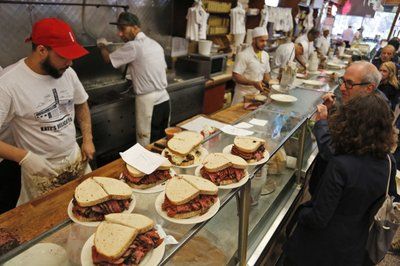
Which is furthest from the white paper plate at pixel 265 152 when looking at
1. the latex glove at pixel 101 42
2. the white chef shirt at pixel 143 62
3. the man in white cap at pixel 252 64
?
the latex glove at pixel 101 42

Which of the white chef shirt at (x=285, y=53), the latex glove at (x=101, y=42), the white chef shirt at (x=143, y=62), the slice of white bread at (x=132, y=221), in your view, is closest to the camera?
the slice of white bread at (x=132, y=221)

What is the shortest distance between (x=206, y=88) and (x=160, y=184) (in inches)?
154

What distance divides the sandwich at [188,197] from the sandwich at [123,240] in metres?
0.14

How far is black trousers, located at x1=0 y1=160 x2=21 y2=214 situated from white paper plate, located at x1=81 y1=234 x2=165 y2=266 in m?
1.66

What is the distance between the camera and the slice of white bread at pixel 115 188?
110cm

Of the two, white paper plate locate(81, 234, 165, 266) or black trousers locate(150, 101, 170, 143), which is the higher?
white paper plate locate(81, 234, 165, 266)

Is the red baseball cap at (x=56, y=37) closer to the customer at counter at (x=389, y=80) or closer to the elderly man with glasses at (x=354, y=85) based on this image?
the elderly man with glasses at (x=354, y=85)

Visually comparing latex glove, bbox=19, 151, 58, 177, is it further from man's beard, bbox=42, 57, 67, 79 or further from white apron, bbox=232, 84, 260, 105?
white apron, bbox=232, 84, 260, 105

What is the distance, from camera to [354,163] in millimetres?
1569

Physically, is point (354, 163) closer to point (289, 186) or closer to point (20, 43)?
point (289, 186)

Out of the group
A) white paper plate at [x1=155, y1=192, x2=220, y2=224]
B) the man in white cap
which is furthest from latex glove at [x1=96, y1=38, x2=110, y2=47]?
white paper plate at [x1=155, y1=192, x2=220, y2=224]

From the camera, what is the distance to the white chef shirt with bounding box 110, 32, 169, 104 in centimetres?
333

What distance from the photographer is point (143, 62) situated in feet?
11.1

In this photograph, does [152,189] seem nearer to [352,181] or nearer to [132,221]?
[132,221]
